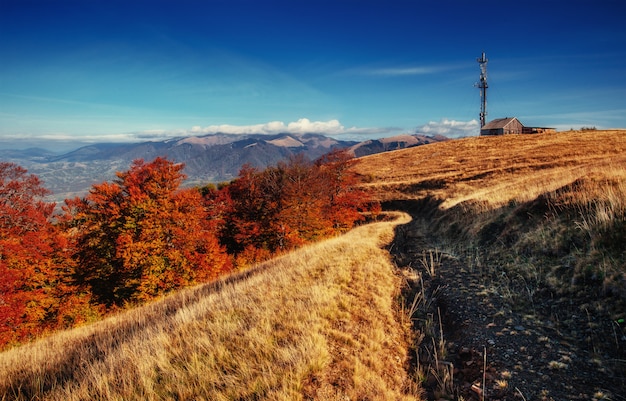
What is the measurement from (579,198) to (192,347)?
13.4 m

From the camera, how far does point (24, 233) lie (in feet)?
92.0

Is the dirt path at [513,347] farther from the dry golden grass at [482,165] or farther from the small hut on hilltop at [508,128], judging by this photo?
the small hut on hilltop at [508,128]

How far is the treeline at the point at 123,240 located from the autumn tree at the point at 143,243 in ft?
0.36

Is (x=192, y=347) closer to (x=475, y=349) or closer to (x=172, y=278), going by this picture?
(x=475, y=349)

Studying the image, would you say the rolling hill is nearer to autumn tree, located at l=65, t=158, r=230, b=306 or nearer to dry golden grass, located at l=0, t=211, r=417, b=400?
dry golden grass, located at l=0, t=211, r=417, b=400

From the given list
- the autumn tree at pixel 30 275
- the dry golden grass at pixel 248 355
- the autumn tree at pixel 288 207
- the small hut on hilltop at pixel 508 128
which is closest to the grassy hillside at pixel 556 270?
the dry golden grass at pixel 248 355

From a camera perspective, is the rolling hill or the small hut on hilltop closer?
the rolling hill

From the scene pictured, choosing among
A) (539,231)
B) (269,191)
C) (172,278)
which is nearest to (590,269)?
(539,231)

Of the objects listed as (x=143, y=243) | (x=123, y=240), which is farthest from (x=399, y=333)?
(x=123, y=240)

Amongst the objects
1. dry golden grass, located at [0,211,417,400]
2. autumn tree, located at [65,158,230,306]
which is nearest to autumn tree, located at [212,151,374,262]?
autumn tree, located at [65,158,230,306]

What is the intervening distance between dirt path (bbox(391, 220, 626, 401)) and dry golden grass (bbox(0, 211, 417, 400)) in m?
0.86

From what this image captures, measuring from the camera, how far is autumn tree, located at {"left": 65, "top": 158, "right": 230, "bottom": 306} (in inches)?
1123

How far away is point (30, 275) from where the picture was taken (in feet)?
83.7

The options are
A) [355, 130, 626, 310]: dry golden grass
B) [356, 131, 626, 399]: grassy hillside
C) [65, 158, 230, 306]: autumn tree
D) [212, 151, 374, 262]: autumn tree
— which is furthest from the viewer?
[212, 151, 374, 262]: autumn tree
